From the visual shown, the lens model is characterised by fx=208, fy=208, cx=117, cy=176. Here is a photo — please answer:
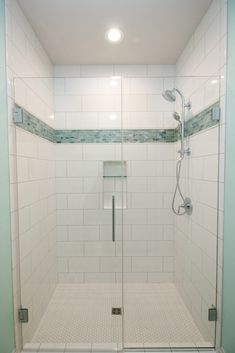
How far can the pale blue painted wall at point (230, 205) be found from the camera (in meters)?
1.35

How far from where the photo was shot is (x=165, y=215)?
7.61 ft

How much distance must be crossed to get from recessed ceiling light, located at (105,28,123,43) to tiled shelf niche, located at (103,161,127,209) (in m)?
1.16

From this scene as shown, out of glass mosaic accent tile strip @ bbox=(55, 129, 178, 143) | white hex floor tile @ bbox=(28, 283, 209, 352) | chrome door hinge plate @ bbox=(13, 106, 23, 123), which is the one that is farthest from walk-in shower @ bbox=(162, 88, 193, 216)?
chrome door hinge plate @ bbox=(13, 106, 23, 123)

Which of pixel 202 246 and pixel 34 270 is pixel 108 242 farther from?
pixel 202 246

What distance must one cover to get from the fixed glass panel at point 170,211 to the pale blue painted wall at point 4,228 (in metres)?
0.86

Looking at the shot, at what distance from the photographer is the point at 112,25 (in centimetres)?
175

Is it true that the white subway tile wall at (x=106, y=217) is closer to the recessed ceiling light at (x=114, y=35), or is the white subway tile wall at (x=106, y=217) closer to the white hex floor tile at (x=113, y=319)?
the white hex floor tile at (x=113, y=319)

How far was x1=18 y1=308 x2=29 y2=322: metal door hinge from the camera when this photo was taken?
1.52 meters

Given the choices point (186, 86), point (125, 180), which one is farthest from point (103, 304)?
point (186, 86)

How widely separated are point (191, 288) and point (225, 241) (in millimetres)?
761

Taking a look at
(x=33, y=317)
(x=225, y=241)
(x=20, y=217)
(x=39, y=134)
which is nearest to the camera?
(x=225, y=241)

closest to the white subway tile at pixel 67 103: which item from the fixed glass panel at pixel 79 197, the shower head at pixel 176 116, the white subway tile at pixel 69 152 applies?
the fixed glass panel at pixel 79 197

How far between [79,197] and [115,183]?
43 cm

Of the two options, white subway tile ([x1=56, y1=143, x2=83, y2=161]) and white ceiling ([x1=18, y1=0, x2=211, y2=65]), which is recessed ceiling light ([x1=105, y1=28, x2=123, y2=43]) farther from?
white subway tile ([x1=56, y1=143, x2=83, y2=161])
